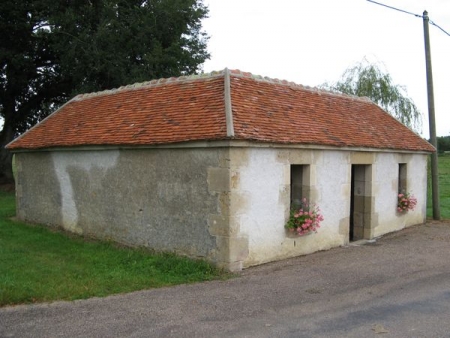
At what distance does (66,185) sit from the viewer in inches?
466

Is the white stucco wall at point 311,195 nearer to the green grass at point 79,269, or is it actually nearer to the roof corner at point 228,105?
the roof corner at point 228,105

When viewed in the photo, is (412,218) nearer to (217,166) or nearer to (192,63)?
(217,166)

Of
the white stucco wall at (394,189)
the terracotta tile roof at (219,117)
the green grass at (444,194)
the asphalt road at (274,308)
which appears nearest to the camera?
the asphalt road at (274,308)

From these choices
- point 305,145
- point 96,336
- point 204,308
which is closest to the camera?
point 96,336

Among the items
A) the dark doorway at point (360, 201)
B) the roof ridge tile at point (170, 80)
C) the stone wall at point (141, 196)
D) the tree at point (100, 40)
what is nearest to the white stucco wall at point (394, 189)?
the dark doorway at point (360, 201)

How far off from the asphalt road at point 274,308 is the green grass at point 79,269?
362mm

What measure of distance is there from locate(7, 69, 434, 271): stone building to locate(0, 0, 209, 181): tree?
5.26m

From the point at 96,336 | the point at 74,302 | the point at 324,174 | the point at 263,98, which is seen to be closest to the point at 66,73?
the point at 263,98

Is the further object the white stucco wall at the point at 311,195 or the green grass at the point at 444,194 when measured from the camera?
the green grass at the point at 444,194

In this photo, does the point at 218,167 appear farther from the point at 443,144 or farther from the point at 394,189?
the point at 443,144

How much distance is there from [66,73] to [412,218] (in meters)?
15.7

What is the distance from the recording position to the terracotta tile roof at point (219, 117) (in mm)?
8711

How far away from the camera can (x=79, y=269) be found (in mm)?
7949

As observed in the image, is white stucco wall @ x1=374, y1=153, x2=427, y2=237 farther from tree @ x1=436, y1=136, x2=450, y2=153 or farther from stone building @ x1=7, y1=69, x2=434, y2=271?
tree @ x1=436, y1=136, x2=450, y2=153
